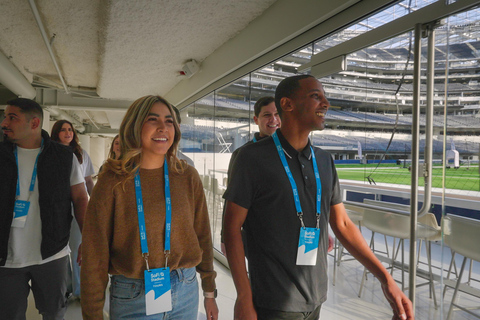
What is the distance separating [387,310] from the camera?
258cm

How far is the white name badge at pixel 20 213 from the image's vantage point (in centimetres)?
184

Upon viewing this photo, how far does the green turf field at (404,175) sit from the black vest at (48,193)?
2.20 meters

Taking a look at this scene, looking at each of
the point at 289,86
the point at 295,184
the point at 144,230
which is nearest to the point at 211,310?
the point at 144,230

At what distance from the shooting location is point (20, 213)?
1.86 meters

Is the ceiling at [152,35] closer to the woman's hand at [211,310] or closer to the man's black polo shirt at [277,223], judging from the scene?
the man's black polo shirt at [277,223]

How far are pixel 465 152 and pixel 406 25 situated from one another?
0.88 meters

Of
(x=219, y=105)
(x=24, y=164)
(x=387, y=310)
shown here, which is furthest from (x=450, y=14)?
(x=219, y=105)

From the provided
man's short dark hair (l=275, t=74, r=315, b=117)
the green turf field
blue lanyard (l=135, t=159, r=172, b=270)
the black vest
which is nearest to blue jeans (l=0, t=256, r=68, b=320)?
the black vest

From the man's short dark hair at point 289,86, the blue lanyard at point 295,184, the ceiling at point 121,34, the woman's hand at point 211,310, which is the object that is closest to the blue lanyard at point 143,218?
the woman's hand at point 211,310

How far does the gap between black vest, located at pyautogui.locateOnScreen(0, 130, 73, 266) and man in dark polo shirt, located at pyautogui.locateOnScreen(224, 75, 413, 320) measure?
1.34 meters

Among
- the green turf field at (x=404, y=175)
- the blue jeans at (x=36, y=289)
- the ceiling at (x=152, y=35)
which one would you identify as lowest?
the blue jeans at (x=36, y=289)

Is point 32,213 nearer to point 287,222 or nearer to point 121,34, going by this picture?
point 287,222

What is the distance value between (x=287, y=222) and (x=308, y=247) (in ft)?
0.44

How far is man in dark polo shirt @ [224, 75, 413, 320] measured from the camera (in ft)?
3.95
